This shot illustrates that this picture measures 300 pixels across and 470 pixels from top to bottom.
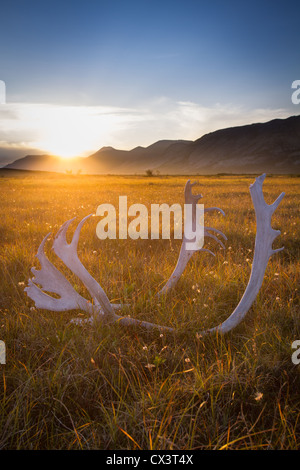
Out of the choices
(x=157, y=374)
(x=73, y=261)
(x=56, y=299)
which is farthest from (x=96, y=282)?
(x=157, y=374)

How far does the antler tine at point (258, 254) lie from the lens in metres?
2.81

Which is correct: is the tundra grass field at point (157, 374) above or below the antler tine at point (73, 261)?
below

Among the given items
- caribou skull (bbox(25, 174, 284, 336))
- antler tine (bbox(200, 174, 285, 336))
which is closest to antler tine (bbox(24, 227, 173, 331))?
caribou skull (bbox(25, 174, 284, 336))

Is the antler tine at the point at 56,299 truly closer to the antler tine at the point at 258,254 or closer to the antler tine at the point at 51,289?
the antler tine at the point at 51,289

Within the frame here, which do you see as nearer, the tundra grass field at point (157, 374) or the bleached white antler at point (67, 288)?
the tundra grass field at point (157, 374)

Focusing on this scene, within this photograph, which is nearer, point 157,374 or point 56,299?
point 157,374

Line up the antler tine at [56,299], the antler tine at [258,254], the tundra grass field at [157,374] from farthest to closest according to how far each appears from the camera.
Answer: the antler tine at [56,299] < the antler tine at [258,254] < the tundra grass field at [157,374]

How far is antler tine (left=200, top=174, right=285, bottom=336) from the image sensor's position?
2807 millimetres

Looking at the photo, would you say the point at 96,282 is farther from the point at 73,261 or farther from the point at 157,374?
the point at 157,374

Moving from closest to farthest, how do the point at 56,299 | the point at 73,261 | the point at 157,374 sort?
1. the point at 157,374
2. the point at 73,261
3. the point at 56,299

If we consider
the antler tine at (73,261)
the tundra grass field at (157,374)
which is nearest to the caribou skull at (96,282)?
the antler tine at (73,261)

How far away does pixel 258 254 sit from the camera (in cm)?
290
